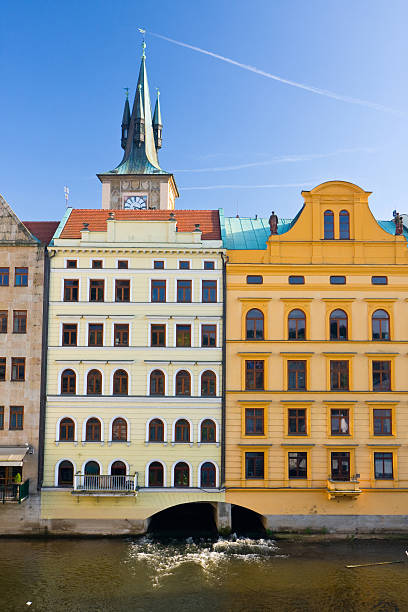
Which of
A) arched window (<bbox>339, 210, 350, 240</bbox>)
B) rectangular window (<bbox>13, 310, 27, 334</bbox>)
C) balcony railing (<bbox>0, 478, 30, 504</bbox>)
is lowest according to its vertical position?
balcony railing (<bbox>0, 478, 30, 504</bbox>)

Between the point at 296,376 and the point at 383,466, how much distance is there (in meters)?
8.70

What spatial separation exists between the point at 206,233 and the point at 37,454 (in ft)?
66.5

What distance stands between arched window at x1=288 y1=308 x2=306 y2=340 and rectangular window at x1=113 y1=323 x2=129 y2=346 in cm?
1178

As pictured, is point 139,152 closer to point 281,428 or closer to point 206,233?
point 206,233

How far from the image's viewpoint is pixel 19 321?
133 ft

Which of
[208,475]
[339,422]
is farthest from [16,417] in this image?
[339,422]

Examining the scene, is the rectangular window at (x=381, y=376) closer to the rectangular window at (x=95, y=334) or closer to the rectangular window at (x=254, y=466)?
the rectangular window at (x=254, y=466)

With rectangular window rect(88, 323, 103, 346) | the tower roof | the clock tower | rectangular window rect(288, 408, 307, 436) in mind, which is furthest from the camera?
the tower roof

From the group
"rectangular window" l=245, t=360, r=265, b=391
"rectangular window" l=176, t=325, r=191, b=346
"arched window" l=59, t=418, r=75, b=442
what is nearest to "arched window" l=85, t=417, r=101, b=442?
"arched window" l=59, t=418, r=75, b=442

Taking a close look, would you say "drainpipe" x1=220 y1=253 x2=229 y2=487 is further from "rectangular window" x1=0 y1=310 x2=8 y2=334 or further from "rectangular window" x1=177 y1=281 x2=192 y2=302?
"rectangular window" x1=0 y1=310 x2=8 y2=334

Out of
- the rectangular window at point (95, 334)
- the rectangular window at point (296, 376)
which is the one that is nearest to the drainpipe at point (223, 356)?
the rectangular window at point (296, 376)

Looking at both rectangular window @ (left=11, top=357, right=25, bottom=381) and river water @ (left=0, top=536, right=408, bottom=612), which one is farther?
rectangular window @ (left=11, top=357, right=25, bottom=381)

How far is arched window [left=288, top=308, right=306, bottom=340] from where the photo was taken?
40.7 metres

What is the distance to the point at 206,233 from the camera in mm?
43344
